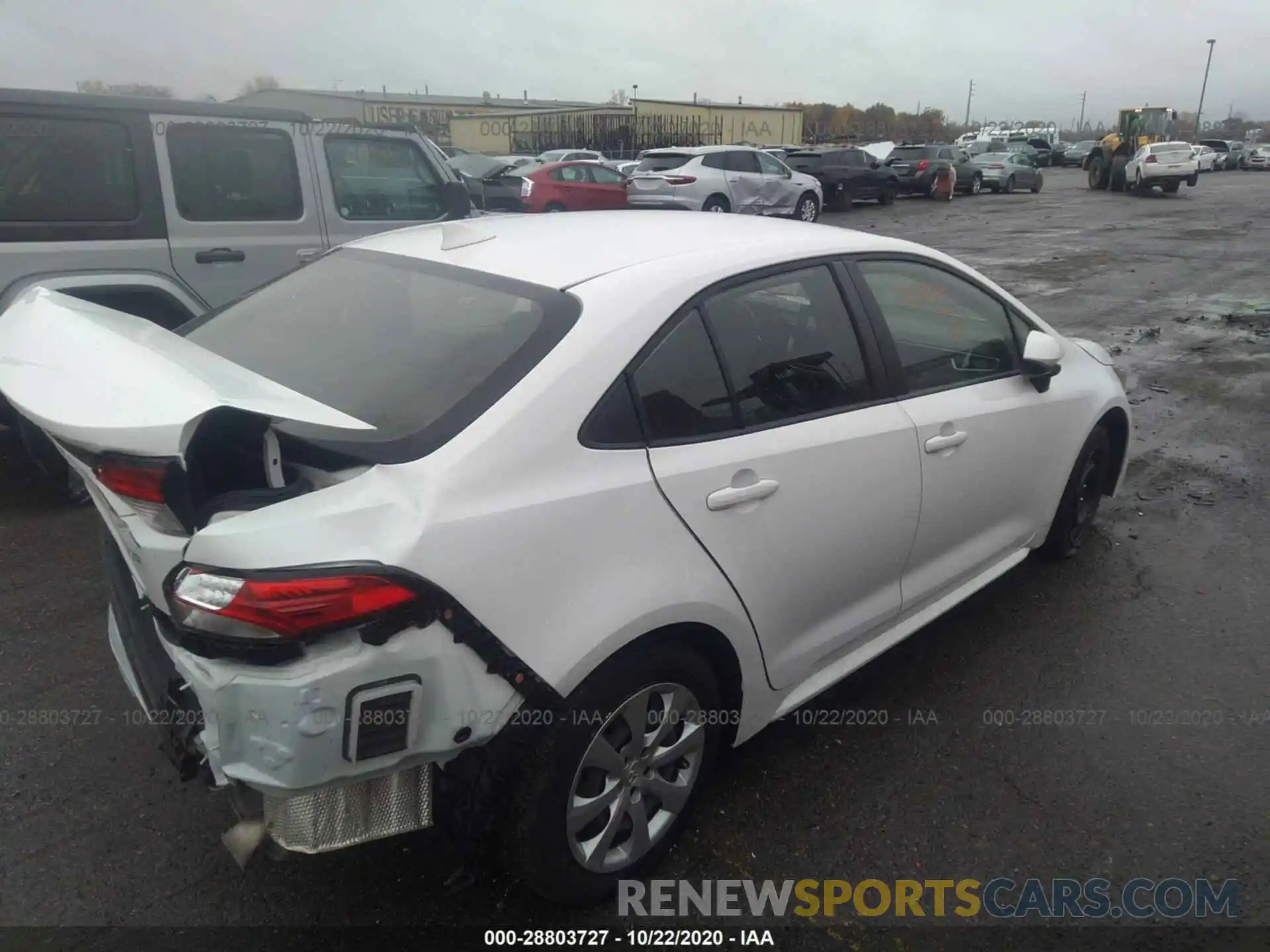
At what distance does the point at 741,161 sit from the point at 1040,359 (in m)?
16.3

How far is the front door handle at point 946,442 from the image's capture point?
9.83 ft

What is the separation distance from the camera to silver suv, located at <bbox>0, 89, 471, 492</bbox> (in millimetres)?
4398

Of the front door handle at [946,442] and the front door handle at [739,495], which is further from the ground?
the front door handle at [739,495]

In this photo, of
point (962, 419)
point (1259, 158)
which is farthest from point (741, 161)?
point (1259, 158)

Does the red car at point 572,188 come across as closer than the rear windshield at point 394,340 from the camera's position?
No

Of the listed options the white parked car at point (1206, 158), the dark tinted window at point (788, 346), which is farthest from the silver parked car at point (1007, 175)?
the dark tinted window at point (788, 346)

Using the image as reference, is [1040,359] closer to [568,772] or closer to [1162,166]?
[568,772]

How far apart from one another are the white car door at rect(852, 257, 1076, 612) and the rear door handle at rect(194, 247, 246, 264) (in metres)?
3.69

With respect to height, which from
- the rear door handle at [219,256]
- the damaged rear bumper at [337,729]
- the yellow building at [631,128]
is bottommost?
the damaged rear bumper at [337,729]

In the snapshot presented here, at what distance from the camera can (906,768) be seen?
9.53ft

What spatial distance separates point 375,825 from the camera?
1.98 m

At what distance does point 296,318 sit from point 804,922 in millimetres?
2249

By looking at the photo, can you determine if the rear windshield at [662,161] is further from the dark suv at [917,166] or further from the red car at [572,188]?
the dark suv at [917,166]

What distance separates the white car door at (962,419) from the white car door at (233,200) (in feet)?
11.7
